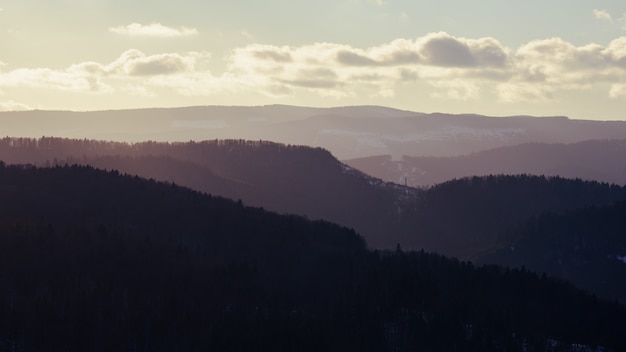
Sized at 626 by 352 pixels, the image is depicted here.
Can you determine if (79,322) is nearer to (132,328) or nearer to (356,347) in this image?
(132,328)

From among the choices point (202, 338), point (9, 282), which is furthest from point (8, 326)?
point (202, 338)

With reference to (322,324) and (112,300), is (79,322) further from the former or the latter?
(322,324)

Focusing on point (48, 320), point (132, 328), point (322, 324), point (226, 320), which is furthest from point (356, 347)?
point (48, 320)

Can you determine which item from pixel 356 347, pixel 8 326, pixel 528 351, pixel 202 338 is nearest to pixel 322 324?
pixel 356 347

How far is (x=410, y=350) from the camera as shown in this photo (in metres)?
199

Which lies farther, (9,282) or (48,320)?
(9,282)

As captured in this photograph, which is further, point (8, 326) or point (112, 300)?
point (112, 300)

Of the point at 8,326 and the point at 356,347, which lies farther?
the point at 356,347

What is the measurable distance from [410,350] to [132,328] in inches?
1896

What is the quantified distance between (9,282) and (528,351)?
298 feet

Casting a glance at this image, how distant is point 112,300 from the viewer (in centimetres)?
19712

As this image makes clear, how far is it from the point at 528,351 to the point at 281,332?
4388cm

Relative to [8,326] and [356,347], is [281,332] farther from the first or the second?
[8,326]

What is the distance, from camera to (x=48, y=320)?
606ft
